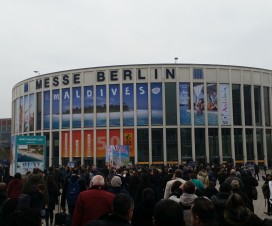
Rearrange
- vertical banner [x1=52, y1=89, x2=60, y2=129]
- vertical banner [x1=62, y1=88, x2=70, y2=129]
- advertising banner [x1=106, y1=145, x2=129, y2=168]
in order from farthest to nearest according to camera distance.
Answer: vertical banner [x1=52, y1=89, x2=60, y2=129] → vertical banner [x1=62, y1=88, x2=70, y2=129] → advertising banner [x1=106, y1=145, x2=129, y2=168]

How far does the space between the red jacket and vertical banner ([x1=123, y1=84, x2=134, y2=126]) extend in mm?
44824

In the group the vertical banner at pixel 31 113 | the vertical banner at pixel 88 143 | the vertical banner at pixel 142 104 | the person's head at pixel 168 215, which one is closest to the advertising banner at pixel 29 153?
the person's head at pixel 168 215

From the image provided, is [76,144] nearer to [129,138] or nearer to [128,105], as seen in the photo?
[129,138]

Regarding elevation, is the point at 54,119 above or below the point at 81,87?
below

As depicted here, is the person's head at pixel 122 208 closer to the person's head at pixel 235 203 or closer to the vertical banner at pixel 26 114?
the person's head at pixel 235 203

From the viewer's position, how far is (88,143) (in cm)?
5262

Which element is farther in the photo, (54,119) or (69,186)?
(54,119)

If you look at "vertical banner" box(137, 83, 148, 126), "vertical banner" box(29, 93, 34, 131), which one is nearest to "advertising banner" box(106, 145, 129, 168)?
"vertical banner" box(137, 83, 148, 126)

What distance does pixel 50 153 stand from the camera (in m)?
55.2

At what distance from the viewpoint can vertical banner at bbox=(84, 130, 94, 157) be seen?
172 ft

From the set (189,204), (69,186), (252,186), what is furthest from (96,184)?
(252,186)

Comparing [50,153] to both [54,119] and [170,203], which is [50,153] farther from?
[170,203]

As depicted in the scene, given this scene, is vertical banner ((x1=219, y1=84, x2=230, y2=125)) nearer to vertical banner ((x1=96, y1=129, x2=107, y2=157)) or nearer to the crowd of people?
vertical banner ((x1=96, y1=129, x2=107, y2=157))

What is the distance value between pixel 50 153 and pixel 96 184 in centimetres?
5011
